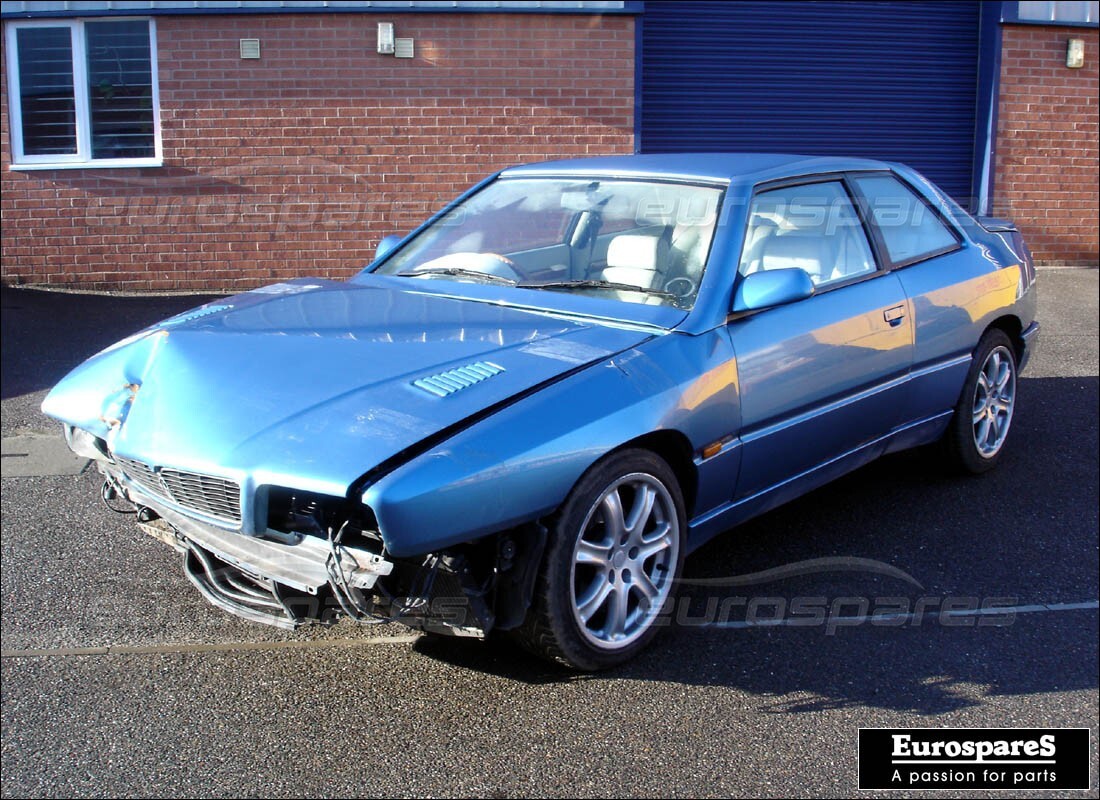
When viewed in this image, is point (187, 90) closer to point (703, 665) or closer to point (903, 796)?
point (703, 665)

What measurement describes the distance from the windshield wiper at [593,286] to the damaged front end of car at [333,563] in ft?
3.93

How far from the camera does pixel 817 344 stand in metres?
4.15

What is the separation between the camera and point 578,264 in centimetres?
438

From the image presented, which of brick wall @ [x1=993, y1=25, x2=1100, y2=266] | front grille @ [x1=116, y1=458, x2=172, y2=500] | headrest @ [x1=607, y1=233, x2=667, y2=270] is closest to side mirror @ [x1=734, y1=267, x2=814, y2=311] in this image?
headrest @ [x1=607, y1=233, x2=667, y2=270]

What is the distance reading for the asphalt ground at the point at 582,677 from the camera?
2.99 metres

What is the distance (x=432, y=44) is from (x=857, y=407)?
7.89 meters

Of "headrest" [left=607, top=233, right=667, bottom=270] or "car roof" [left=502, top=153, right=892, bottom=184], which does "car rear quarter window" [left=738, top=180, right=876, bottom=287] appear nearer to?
"car roof" [left=502, top=153, right=892, bottom=184]

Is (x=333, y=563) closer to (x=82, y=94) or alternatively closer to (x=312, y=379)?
(x=312, y=379)

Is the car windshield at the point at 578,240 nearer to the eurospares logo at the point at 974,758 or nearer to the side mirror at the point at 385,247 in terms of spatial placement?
the side mirror at the point at 385,247

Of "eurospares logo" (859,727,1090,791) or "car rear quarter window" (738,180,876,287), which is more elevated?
"car rear quarter window" (738,180,876,287)

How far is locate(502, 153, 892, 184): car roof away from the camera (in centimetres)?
439

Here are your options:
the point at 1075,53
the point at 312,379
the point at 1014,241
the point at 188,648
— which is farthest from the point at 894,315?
the point at 1075,53

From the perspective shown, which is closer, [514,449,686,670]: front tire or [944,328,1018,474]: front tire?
[514,449,686,670]: front tire

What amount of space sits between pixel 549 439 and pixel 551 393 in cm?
18
